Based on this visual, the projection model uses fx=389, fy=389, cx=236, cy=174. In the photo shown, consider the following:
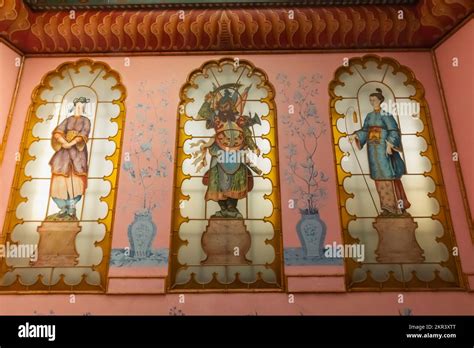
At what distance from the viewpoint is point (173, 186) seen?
5008 millimetres

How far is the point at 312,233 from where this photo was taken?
4.75 metres

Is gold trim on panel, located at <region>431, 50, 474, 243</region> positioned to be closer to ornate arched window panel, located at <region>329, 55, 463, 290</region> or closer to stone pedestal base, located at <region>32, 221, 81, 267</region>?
ornate arched window panel, located at <region>329, 55, 463, 290</region>

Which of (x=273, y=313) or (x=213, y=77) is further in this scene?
(x=213, y=77)

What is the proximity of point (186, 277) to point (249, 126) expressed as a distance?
7.08 feet

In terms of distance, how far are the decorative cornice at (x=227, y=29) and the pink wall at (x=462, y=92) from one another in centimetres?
37

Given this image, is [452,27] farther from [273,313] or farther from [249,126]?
[273,313]

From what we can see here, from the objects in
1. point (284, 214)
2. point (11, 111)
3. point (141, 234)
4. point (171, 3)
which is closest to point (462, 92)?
point (284, 214)

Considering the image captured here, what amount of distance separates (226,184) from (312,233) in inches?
49.1

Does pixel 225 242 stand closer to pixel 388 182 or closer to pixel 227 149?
pixel 227 149

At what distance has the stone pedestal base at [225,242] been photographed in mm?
4715

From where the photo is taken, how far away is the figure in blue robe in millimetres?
4945

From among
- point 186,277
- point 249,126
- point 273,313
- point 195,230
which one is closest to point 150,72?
point 249,126

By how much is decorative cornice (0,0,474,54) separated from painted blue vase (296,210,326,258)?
8.27 feet

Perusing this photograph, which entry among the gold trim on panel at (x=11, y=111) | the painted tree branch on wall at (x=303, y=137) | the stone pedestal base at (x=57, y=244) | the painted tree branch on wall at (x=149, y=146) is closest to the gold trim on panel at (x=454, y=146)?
the painted tree branch on wall at (x=303, y=137)
